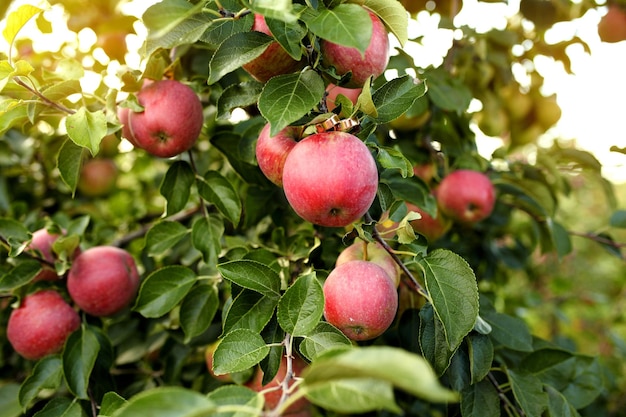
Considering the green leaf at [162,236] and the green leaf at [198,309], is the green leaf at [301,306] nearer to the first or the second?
the green leaf at [198,309]

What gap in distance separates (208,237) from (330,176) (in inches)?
19.8

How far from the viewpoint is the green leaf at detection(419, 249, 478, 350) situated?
0.93 metres

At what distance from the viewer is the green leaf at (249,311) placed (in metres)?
0.96

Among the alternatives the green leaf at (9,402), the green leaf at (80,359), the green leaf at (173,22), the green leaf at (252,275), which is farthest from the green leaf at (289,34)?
the green leaf at (9,402)

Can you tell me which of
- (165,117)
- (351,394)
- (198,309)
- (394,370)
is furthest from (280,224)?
(394,370)

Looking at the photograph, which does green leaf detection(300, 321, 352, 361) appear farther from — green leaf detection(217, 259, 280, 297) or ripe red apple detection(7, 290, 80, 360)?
ripe red apple detection(7, 290, 80, 360)

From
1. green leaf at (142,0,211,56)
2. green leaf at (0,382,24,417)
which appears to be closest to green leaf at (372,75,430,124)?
green leaf at (142,0,211,56)

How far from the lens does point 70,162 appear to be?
1.20m

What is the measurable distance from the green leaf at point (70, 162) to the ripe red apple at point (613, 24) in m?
1.99

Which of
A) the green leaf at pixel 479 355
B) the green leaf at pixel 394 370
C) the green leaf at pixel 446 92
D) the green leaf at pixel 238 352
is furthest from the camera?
the green leaf at pixel 446 92

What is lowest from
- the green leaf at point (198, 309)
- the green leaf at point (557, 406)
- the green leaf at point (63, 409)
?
the green leaf at point (63, 409)

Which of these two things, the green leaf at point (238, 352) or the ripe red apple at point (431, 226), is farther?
the ripe red apple at point (431, 226)

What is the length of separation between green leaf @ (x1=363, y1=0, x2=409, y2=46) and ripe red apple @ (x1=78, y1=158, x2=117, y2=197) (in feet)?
5.41

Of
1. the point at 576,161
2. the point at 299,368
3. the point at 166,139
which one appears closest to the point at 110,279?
the point at 166,139
